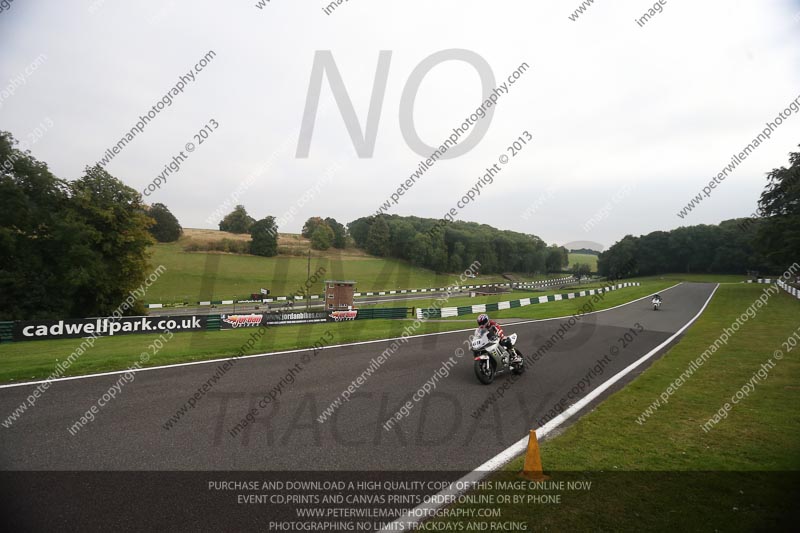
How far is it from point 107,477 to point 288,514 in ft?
8.16

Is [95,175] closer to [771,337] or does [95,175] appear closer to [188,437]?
[188,437]

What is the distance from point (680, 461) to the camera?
17.1 feet

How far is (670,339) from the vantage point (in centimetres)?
1585

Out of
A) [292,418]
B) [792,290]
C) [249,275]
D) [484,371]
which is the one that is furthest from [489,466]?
[249,275]

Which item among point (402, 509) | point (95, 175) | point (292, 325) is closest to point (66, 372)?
point (402, 509)

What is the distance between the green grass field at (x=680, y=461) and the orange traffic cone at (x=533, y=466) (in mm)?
213

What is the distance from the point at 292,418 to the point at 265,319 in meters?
17.7

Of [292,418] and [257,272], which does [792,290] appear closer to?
[292,418]

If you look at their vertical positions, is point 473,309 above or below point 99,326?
below

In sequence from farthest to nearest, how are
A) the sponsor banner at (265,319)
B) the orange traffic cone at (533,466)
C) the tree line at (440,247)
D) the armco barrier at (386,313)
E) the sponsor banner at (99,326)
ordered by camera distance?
1. the tree line at (440,247)
2. the armco barrier at (386,313)
3. the sponsor banner at (265,319)
4. the sponsor banner at (99,326)
5. the orange traffic cone at (533,466)

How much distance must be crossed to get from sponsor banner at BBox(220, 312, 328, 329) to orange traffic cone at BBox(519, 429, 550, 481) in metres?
20.6

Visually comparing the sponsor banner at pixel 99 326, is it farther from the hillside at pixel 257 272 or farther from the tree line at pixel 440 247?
the tree line at pixel 440 247

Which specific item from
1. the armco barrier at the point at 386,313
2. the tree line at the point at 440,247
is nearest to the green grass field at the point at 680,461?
the armco barrier at the point at 386,313

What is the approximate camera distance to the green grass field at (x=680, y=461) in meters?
3.94
